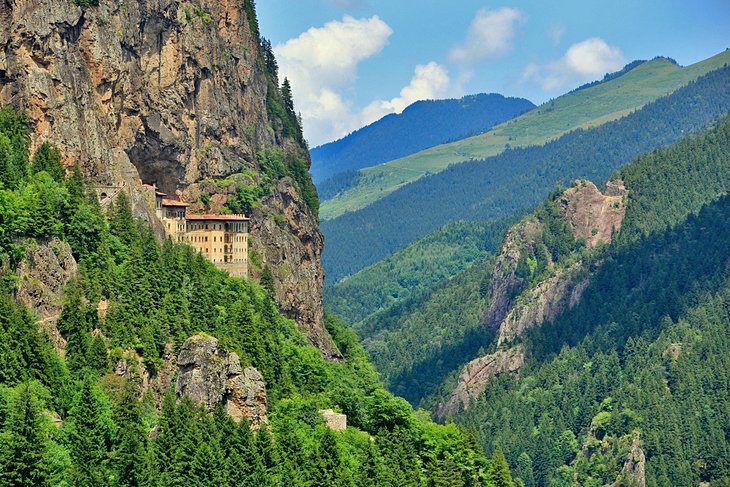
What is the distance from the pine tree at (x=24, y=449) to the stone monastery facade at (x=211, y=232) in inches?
2347

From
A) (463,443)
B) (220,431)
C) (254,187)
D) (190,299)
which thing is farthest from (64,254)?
(254,187)

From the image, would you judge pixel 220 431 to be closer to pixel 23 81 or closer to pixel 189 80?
pixel 23 81

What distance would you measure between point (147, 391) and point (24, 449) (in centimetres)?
2955

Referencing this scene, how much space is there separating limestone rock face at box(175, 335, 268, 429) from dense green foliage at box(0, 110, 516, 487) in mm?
2313

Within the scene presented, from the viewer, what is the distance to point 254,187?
183 metres

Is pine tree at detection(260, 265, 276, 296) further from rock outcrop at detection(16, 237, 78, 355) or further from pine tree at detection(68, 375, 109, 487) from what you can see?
pine tree at detection(68, 375, 109, 487)

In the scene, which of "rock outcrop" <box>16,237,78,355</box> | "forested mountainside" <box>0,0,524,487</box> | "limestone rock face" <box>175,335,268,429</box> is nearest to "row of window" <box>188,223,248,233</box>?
"forested mountainside" <box>0,0,524,487</box>

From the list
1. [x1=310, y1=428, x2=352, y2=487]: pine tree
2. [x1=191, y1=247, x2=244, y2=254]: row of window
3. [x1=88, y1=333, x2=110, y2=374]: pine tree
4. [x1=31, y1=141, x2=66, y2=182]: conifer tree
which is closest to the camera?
[x1=310, y1=428, x2=352, y2=487]: pine tree

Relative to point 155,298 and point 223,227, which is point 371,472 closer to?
point 155,298

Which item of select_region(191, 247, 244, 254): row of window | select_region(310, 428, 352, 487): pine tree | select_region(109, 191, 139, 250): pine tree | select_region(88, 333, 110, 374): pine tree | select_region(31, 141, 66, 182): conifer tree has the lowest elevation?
select_region(310, 428, 352, 487): pine tree

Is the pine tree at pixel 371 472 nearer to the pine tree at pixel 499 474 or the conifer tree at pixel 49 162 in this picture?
the pine tree at pixel 499 474

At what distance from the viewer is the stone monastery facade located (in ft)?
532

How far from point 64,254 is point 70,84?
23329 millimetres

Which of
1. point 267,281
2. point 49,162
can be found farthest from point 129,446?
point 267,281
